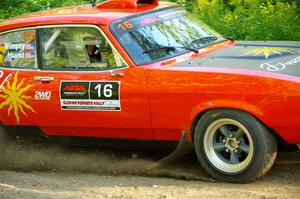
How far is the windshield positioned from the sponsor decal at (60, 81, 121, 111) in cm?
37

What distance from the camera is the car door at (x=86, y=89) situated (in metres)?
5.55

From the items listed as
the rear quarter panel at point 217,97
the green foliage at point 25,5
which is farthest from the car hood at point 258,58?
the green foliage at point 25,5

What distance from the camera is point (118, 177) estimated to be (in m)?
5.75

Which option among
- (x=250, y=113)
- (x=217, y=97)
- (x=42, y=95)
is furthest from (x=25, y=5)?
(x=250, y=113)

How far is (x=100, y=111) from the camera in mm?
5691

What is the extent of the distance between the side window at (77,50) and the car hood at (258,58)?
773 millimetres

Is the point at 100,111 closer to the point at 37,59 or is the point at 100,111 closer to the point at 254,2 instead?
the point at 37,59

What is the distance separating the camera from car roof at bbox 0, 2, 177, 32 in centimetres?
602

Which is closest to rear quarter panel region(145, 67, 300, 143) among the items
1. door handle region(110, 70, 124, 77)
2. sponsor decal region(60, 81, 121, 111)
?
door handle region(110, 70, 124, 77)

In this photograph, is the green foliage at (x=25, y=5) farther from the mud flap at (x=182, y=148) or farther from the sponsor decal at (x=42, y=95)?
the mud flap at (x=182, y=148)

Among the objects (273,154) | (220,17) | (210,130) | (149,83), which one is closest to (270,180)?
(273,154)

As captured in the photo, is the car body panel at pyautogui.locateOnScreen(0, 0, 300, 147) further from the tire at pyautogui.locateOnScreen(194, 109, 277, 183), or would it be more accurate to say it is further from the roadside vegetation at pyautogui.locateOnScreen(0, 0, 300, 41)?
the roadside vegetation at pyautogui.locateOnScreen(0, 0, 300, 41)

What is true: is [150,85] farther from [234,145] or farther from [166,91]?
[234,145]

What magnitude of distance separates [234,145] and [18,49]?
2632 millimetres
